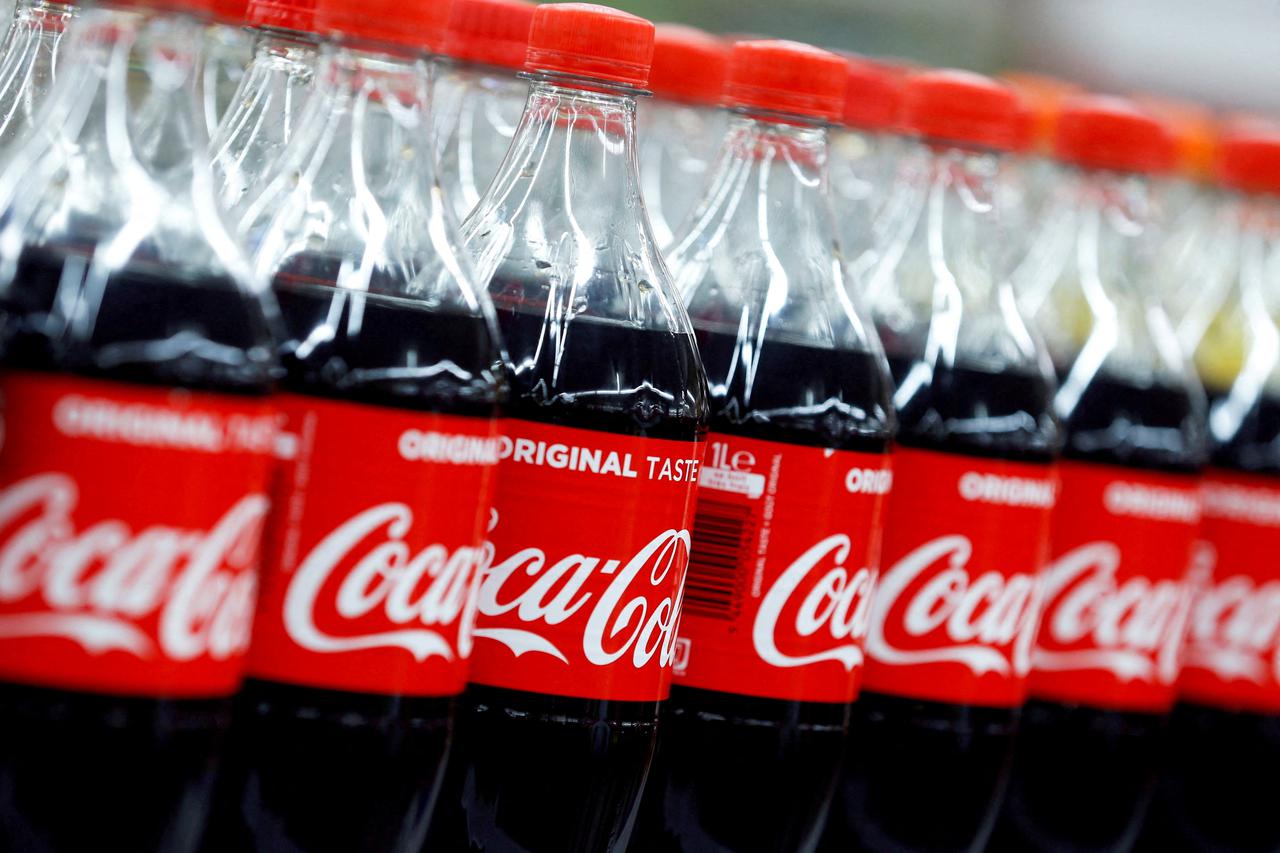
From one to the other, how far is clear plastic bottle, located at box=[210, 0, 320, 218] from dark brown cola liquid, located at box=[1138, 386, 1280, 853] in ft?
3.39

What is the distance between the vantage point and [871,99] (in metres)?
Answer: 1.65

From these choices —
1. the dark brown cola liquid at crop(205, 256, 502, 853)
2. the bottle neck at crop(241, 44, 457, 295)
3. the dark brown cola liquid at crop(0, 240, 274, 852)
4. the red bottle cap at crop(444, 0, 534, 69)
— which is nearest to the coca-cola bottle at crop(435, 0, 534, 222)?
the red bottle cap at crop(444, 0, 534, 69)

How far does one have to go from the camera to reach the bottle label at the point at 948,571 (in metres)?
1.41

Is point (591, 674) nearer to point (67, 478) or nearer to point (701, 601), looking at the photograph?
point (701, 601)

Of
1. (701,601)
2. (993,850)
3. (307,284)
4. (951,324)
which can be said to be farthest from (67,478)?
(993,850)

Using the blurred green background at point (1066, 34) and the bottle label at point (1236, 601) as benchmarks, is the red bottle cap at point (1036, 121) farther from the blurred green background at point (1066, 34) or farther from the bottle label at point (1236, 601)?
the blurred green background at point (1066, 34)

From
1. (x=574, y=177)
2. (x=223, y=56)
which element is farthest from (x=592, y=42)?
(x=223, y=56)

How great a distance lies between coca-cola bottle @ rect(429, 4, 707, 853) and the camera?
1157 mm

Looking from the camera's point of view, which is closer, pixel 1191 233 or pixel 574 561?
pixel 574 561

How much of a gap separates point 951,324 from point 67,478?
80 cm

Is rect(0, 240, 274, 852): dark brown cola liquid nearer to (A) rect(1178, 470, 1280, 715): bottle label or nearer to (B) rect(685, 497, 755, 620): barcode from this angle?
(B) rect(685, 497, 755, 620): barcode

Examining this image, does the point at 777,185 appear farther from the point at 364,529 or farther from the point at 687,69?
A: the point at 364,529

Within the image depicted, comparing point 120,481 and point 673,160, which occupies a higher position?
point 673,160

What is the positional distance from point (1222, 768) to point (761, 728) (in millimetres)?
802
